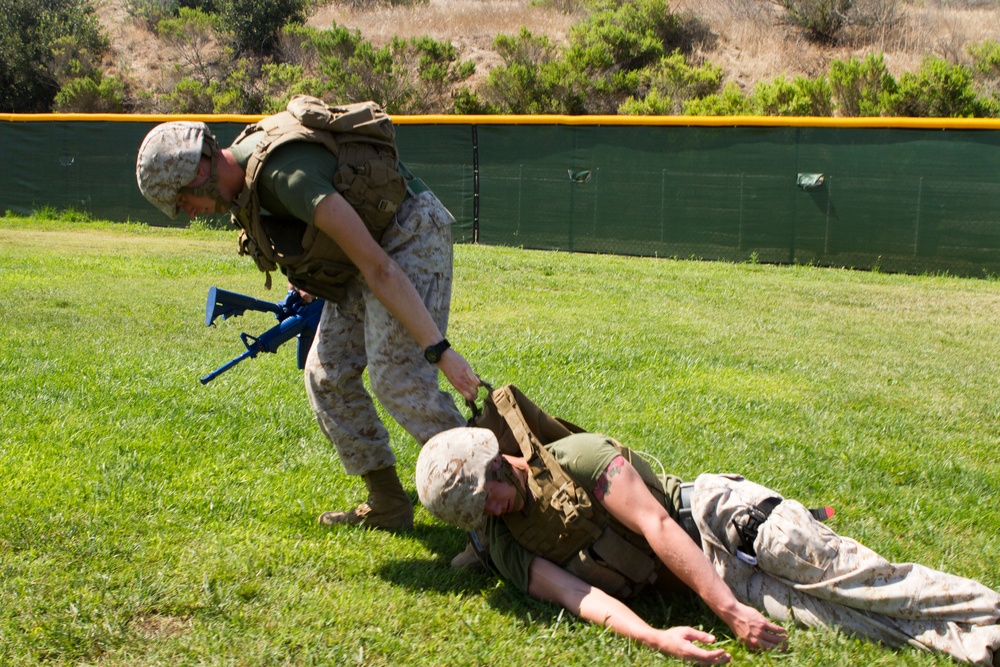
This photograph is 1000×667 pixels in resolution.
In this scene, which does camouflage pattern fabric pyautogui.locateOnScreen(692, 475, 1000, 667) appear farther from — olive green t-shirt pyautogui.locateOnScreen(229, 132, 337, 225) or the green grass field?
olive green t-shirt pyautogui.locateOnScreen(229, 132, 337, 225)

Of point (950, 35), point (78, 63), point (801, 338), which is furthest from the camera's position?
point (78, 63)

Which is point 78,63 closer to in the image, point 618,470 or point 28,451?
point 28,451

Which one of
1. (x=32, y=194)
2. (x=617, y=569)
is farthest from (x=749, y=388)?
(x=32, y=194)

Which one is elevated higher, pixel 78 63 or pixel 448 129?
pixel 78 63

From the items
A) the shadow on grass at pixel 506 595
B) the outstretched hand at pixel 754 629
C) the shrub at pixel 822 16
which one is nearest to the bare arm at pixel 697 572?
the outstretched hand at pixel 754 629

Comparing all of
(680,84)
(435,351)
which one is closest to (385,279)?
(435,351)

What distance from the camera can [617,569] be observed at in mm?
3326

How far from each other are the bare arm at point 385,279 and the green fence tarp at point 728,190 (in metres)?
10.7

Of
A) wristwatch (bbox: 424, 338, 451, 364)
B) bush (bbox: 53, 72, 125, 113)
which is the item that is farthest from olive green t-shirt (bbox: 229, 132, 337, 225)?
bush (bbox: 53, 72, 125, 113)

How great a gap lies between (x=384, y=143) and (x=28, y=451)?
7.81 ft

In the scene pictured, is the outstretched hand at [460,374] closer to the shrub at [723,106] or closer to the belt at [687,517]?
the belt at [687,517]

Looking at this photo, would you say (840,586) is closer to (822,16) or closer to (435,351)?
(435,351)

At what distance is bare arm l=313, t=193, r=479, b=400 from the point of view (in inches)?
128

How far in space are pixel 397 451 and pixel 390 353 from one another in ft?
4.57
